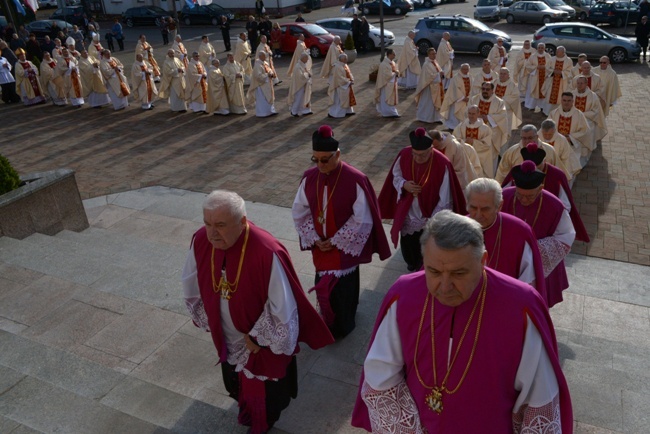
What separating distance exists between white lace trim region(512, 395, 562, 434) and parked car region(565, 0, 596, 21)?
27.0 m

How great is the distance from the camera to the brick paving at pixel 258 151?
8797 mm

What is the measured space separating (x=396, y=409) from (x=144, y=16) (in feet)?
115

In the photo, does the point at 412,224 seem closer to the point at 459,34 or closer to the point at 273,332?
the point at 273,332

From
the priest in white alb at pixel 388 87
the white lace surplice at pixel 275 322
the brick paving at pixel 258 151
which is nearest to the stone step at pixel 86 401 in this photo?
the white lace surplice at pixel 275 322

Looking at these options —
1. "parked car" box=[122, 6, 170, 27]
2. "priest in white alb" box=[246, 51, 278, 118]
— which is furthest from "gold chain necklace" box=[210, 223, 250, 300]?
"parked car" box=[122, 6, 170, 27]

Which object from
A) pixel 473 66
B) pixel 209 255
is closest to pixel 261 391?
pixel 209 255

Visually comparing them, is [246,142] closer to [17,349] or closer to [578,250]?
[578,250]

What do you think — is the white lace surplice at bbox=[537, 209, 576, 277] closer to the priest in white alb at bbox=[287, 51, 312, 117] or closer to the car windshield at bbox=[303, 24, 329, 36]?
the priest in white alb at bbox=[287, 51, 312, 117]

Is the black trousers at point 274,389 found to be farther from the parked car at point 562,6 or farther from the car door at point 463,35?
the parked car at point 562,6

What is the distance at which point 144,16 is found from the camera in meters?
33.9

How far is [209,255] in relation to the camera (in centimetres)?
386

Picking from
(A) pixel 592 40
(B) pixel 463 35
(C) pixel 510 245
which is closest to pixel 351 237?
(C) pixel 510 245

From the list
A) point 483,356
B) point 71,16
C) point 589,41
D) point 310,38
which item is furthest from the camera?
point 71,16

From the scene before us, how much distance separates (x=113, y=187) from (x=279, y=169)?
294 cm
